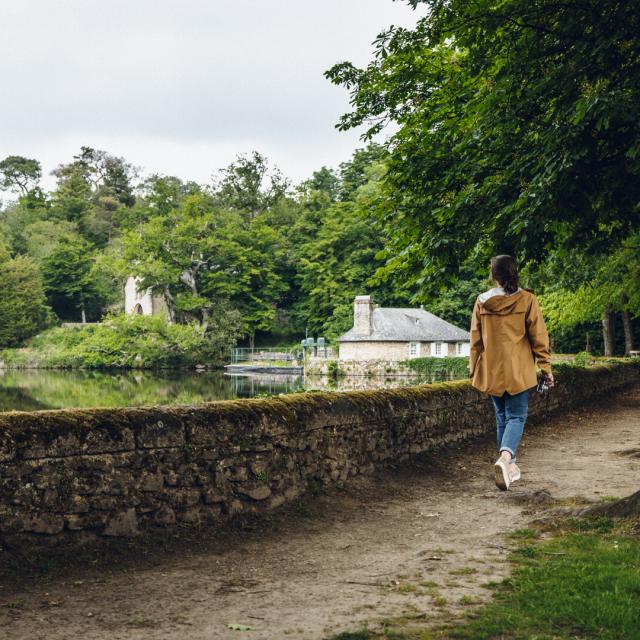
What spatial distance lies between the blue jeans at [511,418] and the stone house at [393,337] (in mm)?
43356

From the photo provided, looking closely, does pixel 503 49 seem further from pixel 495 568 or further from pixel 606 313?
pixel 606 313

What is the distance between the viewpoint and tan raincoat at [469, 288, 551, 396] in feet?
17.9

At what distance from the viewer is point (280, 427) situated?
623cm

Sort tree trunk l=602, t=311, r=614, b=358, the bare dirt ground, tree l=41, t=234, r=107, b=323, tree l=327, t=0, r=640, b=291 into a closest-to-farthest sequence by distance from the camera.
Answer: the bare dirt ground < tree l=327, t=0, r=640, b=291 < tree trunk l=602, t=311, r=614, b=358 < tree l=41, t=234, r=107, b=323

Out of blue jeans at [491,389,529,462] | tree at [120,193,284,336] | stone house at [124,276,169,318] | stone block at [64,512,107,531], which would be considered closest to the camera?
stone block at [64,512,107,531]

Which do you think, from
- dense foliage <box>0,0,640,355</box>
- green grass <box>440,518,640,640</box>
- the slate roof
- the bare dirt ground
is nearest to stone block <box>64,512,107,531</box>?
the bare dirt ground

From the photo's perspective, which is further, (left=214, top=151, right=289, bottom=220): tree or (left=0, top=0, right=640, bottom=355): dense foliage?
(left=214, top=151, right=289, bottom=220): tree

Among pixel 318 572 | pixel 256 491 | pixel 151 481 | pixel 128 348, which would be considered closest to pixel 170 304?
pixel 128 348

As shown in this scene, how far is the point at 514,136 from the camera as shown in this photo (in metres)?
8.02

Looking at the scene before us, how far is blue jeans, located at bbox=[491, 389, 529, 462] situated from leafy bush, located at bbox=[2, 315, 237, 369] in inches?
1997

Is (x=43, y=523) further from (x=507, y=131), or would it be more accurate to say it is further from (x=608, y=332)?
(x=608, y=332)

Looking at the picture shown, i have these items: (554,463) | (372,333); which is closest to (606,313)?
(372,333)

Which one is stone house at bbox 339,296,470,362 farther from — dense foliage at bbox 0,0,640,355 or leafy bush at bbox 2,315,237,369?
dense foliage at bbox 0,0,640,355

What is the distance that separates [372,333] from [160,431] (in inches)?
1774
